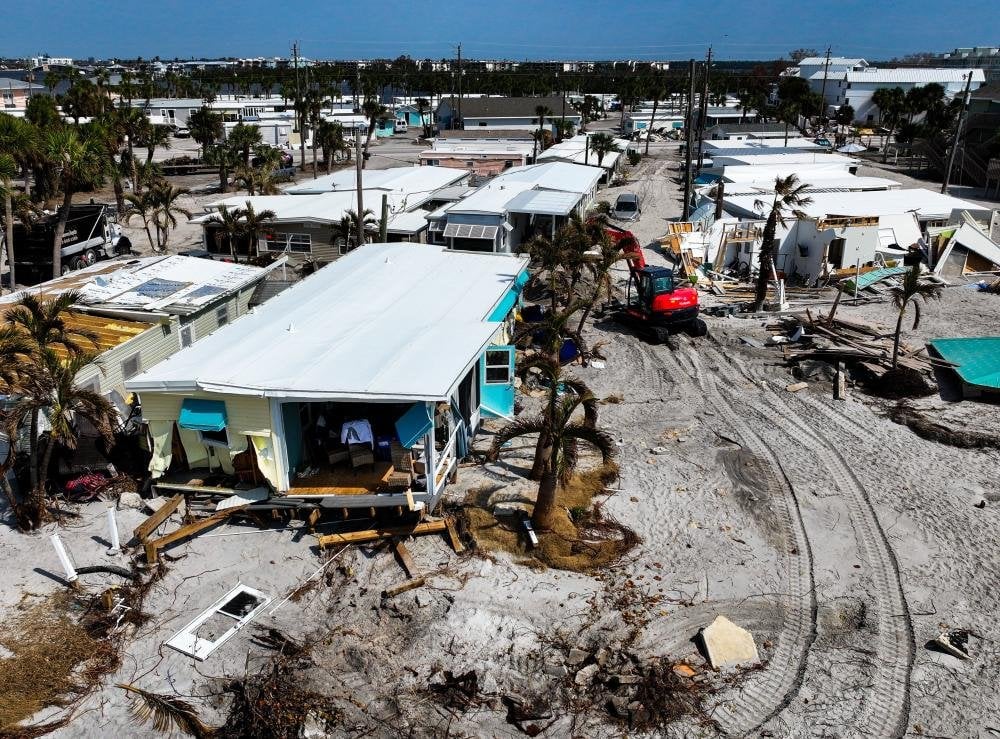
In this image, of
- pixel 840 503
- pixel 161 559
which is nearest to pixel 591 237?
pixel 840 503

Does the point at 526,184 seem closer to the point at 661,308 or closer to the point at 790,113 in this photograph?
the point at 661,308

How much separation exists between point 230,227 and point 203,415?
16.7 m

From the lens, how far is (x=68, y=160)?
23.4m

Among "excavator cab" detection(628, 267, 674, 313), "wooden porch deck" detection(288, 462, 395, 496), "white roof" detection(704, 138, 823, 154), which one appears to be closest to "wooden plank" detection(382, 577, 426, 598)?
"wooden porch deck" detection(288, 462, 395, 496)

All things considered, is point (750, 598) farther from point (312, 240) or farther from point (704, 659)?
point (312, 240)

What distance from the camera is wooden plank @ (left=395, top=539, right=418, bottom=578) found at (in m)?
11.9

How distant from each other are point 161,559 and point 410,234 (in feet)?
61.8

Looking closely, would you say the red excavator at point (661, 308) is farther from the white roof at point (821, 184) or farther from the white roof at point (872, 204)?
the white roof at point (821, 184)

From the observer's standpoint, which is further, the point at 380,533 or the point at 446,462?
the point at 446,462

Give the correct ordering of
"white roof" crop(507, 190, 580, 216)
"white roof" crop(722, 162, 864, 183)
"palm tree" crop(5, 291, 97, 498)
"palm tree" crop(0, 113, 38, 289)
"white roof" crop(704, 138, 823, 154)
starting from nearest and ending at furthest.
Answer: "palm tree" crop(5, 291, 97, 498) → "palm tree" crop(0, 113, 38, 289) → "white roof" crop(507, 190, 580, 216) → "white roof" crop(722, 162, 864, 183) → "white roof" crop(704, 138, 823, 154)

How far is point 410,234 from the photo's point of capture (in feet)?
94.9

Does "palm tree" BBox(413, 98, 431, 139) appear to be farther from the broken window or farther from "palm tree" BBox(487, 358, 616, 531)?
the broken window

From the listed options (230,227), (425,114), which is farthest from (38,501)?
(425,114)

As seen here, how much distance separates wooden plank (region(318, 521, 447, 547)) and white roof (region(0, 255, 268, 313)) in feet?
28.0
